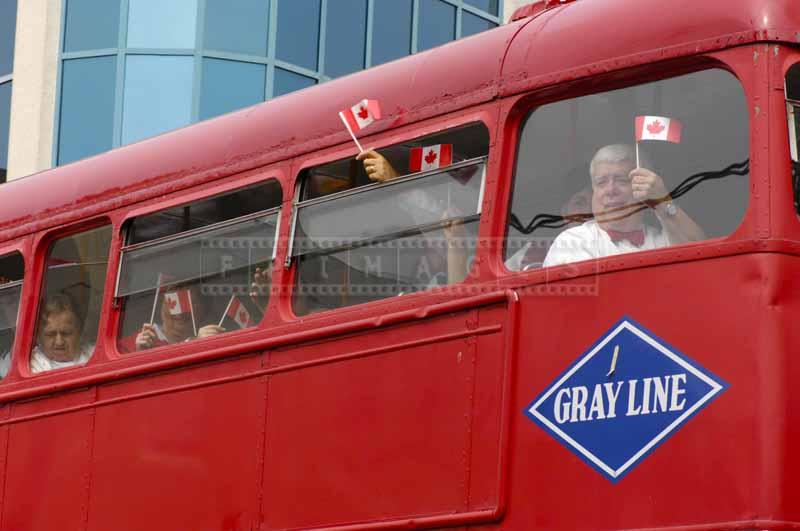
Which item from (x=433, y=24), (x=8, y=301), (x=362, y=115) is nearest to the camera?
(x=362, y=115)

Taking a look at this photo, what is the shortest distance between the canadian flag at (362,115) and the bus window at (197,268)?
51 cm

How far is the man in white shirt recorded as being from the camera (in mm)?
6180

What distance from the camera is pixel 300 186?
746 cm

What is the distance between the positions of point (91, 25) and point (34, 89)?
103 cm

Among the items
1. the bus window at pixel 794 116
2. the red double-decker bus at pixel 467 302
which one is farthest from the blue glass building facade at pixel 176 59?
the bus window at pixel 794 116

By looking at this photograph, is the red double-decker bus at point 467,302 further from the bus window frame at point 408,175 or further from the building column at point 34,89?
the building column at point 34,89

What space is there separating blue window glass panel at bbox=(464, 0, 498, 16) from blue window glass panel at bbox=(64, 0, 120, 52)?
4.95 metres

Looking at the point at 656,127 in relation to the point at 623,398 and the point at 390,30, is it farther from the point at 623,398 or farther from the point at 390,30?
the point at 390,30

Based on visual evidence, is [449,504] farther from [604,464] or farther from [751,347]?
[751,347]

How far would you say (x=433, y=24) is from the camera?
20344mm

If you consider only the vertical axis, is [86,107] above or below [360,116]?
above

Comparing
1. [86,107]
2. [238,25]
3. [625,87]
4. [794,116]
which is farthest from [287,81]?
[794,116]

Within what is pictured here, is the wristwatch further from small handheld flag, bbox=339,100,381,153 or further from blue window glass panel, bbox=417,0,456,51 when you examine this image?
blue window glass panel, bbox=417,0,456,51

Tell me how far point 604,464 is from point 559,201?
116cm
